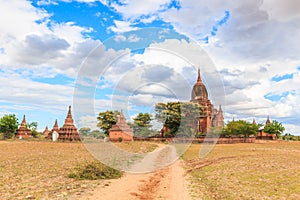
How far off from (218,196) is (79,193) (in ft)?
18.5

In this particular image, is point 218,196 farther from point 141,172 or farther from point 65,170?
point 65,170

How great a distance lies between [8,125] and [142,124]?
3301 cm

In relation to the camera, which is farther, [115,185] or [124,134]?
[124,134]

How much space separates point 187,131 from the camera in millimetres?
60750

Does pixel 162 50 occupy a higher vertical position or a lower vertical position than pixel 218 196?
higher

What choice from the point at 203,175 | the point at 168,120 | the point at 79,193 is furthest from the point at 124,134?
the point at 79,193

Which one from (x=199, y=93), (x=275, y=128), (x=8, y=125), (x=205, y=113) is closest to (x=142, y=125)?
(x=205, y=113)

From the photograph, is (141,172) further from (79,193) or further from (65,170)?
(79,193)

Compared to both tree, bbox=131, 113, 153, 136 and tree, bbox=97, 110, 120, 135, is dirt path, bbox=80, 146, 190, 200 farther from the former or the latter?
tree, bbox=97, 110, 120, 135

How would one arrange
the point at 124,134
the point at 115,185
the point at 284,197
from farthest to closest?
1. the point at 124,134
2. the point at 115,185
3. the point at 284,197

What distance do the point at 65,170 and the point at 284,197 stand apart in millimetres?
12118

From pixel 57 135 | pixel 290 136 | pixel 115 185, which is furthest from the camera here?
pixel 290 136

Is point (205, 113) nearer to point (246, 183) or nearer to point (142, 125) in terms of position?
point (142, 125)

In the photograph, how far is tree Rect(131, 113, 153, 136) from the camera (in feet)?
192
